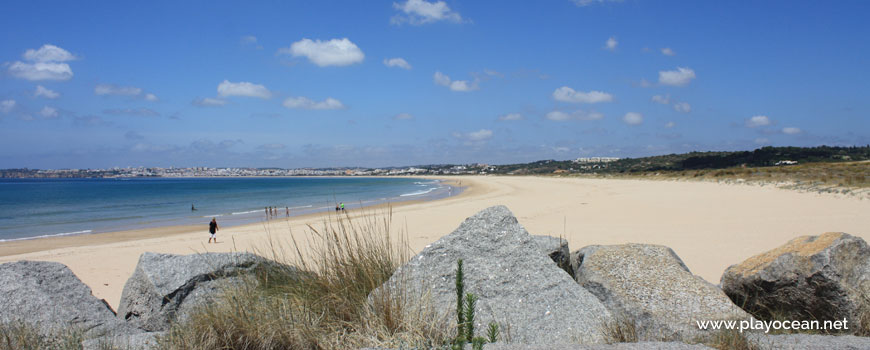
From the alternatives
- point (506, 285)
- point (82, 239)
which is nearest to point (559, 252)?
point (506, 285)

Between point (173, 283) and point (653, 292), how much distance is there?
4.44 m

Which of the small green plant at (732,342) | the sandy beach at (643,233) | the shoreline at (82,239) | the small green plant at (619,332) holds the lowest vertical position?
the shoreline at (82,239)

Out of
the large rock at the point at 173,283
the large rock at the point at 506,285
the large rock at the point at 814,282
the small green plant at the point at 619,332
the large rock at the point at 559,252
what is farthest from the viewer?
the large rock at the point at 559,252

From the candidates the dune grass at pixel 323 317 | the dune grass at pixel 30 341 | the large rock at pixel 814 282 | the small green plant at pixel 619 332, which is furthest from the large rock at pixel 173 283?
the large rock at pixel 814 282

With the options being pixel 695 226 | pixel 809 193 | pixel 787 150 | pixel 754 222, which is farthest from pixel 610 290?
pixel 787 150

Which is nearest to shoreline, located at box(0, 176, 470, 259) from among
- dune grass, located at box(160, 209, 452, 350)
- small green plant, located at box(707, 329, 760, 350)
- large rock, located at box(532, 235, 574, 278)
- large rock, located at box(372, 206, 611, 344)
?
large rock, located at box(532, 235, 574, 278)

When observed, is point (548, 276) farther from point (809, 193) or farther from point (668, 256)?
point (809, 193)

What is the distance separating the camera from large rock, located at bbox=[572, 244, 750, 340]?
11.5 ft

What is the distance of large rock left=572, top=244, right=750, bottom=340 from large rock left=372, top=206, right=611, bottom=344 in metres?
0.36

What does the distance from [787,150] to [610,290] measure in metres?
84.5

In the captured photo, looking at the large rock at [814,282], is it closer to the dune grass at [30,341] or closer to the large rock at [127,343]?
the large rock at [127,343]

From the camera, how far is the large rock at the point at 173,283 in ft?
14.1

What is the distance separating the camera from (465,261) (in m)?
4.00

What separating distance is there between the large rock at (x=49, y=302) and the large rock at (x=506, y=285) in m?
2.67
